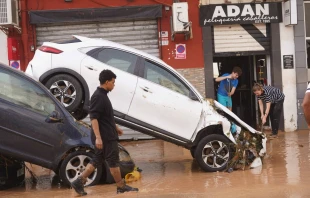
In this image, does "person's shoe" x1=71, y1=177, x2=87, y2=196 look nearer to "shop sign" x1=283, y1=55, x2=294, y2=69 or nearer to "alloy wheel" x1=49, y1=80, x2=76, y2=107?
"alloy wheel" x1=49, y1=80, x2=76, y2=107

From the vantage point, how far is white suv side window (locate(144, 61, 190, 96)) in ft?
29.2

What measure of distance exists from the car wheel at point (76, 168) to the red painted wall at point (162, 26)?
6.71m

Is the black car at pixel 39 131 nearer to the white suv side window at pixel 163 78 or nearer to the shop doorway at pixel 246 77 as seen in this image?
the white suv side window at pixel 163 78

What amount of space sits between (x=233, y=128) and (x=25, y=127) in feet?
11.8

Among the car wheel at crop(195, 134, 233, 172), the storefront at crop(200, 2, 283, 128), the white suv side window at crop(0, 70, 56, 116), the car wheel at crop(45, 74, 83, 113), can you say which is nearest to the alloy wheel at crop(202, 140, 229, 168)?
the car wheel at crop(195, 134, 233, 172)

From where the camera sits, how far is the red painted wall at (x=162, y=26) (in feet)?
46.6

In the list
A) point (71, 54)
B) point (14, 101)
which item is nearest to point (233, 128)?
point (71, 54)

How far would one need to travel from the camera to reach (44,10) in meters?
14.1

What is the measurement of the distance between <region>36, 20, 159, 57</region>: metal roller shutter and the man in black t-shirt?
284 inches

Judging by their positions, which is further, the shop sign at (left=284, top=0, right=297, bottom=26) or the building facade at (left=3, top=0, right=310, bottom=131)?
the building facade at (left=3, top=0, right=310, bottom=131)

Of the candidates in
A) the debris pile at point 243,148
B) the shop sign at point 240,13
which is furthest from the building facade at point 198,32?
the debris pile at point 243,148

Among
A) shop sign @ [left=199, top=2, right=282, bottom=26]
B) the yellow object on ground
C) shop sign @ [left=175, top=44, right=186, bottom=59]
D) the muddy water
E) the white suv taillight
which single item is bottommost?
the muddy water

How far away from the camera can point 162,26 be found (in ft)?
46.9

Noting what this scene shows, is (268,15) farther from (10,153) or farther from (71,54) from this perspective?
(10,153)
